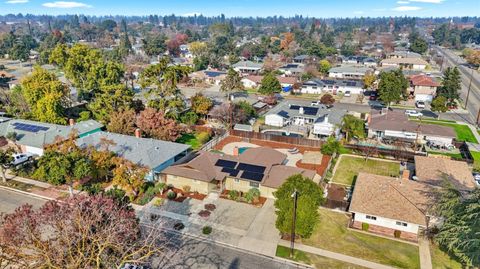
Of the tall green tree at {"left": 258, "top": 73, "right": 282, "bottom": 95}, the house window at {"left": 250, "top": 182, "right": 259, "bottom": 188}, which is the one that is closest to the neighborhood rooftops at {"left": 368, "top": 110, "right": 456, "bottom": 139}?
the tall green tree at {"left": 258, "top": 73, "right": 282, "bottom": 95}

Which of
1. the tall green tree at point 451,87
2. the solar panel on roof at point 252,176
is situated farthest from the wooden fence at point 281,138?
the tall green tree at point 451,87

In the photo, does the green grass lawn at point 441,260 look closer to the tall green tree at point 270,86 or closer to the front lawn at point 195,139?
the front lawn at point 195,139

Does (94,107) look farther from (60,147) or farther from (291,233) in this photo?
(291,233)

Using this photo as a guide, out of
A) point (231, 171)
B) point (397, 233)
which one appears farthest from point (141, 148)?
point (397, 233)

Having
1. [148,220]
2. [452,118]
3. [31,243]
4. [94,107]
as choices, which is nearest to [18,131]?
[94,107]

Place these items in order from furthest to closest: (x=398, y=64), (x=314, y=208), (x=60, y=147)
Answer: (x=398, y=64), (x=60, y=147), (x=314, y=208)

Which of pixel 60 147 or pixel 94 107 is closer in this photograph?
pixel 60 147

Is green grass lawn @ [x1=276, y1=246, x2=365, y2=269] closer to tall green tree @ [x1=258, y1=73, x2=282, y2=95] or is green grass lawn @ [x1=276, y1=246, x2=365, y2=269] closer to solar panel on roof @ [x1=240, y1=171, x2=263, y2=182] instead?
solar panel on roof @ [x1=240, y1=171, x2=263, y2=182]

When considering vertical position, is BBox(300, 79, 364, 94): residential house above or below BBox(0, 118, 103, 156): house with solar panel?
above
